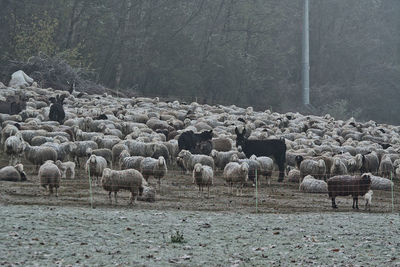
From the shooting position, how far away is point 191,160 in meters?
21.0

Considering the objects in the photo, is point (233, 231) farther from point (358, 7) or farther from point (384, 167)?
point (358, 7)

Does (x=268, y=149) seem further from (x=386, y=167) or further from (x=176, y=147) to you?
(x=386, y=167)

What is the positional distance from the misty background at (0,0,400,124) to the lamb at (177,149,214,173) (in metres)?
24.7

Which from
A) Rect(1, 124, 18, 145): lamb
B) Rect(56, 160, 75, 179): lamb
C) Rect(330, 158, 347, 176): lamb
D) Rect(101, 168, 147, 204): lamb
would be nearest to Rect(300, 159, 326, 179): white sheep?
Rect(330, 158, 347, 176): lamb

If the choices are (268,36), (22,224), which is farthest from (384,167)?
→ (268,36)

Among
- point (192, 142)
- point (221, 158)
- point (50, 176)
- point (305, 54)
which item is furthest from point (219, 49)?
point (50, 176)

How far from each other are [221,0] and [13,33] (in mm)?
20222

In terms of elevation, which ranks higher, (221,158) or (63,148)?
(63,148)

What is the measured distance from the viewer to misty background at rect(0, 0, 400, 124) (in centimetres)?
4894

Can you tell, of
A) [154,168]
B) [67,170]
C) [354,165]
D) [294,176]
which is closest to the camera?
[154,168]

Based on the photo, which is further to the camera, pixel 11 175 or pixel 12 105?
pixel 12 105

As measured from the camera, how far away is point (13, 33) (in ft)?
153

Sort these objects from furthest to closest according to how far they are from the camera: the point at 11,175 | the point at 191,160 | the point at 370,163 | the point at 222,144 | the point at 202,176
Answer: the point at 222,144 → the point at 370,163 → the point at 191,160 → the point at 11,175 → the point at 202,176

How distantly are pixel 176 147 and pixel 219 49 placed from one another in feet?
110
